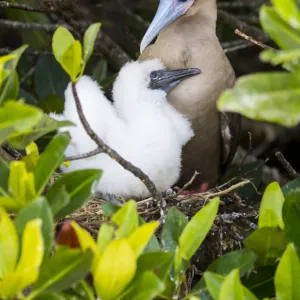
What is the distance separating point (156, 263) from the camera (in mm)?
1338

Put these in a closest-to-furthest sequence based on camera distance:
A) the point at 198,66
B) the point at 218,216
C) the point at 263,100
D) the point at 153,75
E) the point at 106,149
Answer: the point at 263,100, the point at 106,149, the point at 218,216, the point at 153,75, the point at 198,66

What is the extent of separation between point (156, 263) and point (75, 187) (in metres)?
0.24

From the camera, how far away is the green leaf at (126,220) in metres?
1.37

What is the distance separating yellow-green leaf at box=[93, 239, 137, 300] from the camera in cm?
123

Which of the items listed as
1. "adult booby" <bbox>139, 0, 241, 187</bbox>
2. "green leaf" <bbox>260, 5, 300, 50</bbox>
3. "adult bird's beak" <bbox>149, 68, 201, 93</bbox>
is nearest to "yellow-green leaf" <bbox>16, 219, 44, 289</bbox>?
"green leaf" <bbox>260, 5, 300, 50</bbox>

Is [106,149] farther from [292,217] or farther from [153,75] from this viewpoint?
[153,75]

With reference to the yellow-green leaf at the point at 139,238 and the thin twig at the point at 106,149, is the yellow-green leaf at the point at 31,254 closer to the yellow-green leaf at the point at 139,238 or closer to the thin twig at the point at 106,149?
the yellow-green leaf at the point at 139,238

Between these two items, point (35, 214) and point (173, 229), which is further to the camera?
point (173, 229)

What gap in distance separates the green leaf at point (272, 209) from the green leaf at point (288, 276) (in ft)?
0.81

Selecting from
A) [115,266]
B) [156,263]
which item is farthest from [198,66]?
[115,266]

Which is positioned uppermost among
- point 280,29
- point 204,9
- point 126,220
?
point 280,29

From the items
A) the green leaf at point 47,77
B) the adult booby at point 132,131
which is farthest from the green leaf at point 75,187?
the green leaf at point 47,77

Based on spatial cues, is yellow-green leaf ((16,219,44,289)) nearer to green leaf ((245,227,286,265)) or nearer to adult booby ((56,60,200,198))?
green leaf ((245,227,286,265))

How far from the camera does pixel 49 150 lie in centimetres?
148
